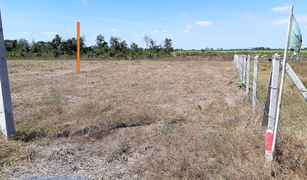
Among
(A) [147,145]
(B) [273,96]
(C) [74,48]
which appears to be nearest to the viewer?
(B) [273,96]

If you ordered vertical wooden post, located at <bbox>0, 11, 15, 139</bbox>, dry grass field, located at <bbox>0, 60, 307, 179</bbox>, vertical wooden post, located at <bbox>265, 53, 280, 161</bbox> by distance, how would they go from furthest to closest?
1. vertical wooden post, located at <bbox>0, 11, 15, 139</bbox>
2. vertical wooden post, located at <bbox>265, 53, 280, 161</bbox>
3. dry grass field, located at <bbox>0, 60, 307, 179</bbox>

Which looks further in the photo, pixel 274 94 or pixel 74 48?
pixel 74 48

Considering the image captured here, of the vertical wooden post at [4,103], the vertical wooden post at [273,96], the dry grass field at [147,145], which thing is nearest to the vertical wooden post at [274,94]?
the vertical wooden post at [273,96]

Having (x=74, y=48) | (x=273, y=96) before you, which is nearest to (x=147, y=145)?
(x=273, y=96)

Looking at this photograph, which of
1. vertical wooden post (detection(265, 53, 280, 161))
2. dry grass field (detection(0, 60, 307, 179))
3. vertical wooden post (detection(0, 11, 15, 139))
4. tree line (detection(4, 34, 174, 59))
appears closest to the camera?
dry grass field (detection(0, 60, 307, 179))

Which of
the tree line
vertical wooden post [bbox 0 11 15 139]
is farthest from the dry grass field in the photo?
the tree line

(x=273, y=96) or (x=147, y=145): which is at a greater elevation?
(x=273, y=96)

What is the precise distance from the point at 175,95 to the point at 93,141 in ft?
14.0

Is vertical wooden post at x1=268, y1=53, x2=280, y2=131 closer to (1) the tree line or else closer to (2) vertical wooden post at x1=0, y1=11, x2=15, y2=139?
(2) vertical wooden post at x1=0, y1=11, x2=15, y2=139

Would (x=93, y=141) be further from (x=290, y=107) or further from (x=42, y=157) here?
(x=290, y=107)

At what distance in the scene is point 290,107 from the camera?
5664 mm

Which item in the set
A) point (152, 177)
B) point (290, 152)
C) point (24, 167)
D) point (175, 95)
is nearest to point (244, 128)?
point (290, 152)

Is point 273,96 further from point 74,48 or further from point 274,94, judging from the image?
point 74,48

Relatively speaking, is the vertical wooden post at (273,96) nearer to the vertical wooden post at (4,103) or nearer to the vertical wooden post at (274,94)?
the vertical wooden post at (274,94)
